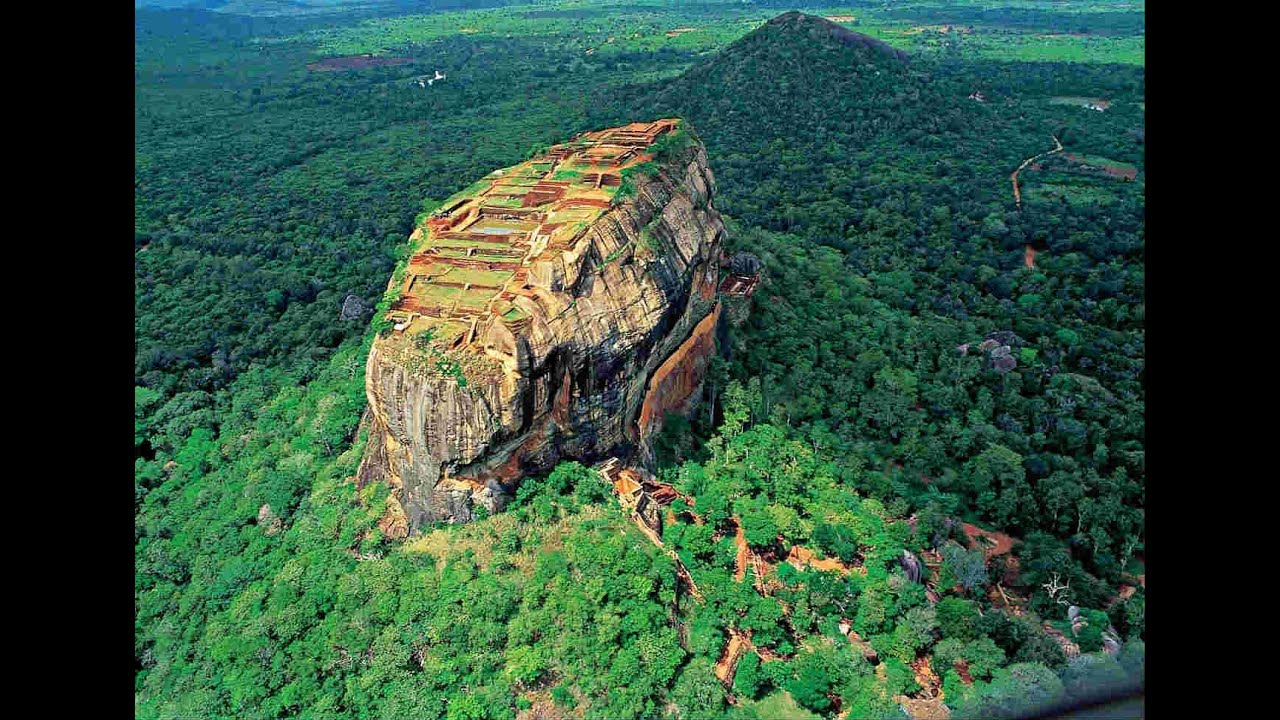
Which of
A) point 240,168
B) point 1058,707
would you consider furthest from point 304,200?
point 1058,707

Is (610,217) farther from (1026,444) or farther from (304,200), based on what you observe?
(304,200)

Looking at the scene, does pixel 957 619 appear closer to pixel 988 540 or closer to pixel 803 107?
pixel 988 540

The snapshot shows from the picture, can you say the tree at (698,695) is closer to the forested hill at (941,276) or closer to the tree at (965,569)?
the tree at (965,569)

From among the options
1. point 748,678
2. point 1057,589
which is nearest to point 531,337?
point 748,678

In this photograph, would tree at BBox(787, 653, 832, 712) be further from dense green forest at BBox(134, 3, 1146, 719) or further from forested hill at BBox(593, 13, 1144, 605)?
forested hill at BBox(593, 13, 1144, 605)
